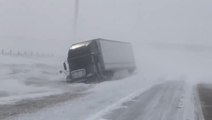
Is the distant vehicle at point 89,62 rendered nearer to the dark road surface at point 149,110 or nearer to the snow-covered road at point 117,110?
the dark road surface at point 149,110

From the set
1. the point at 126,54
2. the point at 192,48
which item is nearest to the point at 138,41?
the point at 192,48

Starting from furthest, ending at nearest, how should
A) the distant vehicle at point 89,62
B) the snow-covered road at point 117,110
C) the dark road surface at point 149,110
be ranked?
the distant vehicle at point 89,62
the dark road surface at point 149,110
the snow-covered road at point 117,110

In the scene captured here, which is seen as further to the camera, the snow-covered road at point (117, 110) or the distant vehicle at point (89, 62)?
the distant vehicle at point (89, 62)

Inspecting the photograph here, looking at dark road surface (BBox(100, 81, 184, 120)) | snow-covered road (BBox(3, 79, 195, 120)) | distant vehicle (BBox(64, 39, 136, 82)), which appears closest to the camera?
snow-covered road (BBox(3, 79, 195, 120))

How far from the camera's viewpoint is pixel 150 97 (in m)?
21.1

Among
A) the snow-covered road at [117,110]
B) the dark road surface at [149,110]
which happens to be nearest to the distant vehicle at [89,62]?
the dark road surface at [149,110]

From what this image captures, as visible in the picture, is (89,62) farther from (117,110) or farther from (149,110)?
(117,110)

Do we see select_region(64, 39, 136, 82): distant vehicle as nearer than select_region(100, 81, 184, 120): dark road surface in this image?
No

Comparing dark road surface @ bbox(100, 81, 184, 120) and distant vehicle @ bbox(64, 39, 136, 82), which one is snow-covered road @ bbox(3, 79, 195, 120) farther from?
distant vehicle @ bbox(64, 39, 136, 82)

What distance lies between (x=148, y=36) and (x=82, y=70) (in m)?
74.1

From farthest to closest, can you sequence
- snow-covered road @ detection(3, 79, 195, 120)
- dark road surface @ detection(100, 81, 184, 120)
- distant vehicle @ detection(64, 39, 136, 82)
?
distant vehicle @ detection(64, 39, 136, 82)
dark road surface @ detection(100, 81, 184, 120)
snow-covered road @ detection(3, 79, 195, 120)

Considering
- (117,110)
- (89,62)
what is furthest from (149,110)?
(89,62)

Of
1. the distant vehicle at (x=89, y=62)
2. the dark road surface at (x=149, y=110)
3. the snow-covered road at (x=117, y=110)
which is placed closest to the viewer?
the snow-covered road at (x=117, y=110)

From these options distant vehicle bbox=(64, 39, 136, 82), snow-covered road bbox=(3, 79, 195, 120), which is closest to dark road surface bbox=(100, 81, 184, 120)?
snow-covered road bbox=(3, 79, 195, 120)
